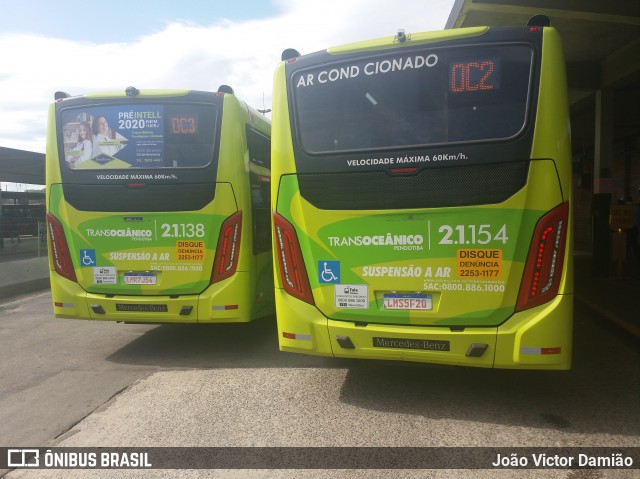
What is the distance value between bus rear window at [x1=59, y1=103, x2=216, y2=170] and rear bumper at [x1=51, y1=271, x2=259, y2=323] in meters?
1.42

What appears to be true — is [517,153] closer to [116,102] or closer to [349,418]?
[349,418]

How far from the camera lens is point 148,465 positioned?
3516 millimetres

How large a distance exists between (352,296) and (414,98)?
1701 millimetres

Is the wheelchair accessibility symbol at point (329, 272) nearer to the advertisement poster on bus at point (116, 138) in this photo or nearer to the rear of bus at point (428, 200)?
the rear of bus at point (428, 200)

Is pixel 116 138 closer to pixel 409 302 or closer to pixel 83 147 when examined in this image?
Result: pixel 83 147

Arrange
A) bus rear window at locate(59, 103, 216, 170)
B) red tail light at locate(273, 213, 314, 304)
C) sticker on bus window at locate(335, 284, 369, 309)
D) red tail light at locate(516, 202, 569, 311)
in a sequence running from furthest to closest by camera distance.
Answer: bus rear window at locate(59, 103, 216, 170)
red tail light at locate(273, 213, 314, 304)
sticker on bus window at locate(335, 284, 369, 309)
red tail light at locate(516, 202, 569, 311)

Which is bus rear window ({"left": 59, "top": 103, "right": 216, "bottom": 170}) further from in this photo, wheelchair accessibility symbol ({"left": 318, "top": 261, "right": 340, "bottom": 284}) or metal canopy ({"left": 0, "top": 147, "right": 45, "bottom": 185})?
metal canopy ({"left": 0, "top": 147, "right": 45, "bottom": 185})

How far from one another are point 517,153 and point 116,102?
4450mm

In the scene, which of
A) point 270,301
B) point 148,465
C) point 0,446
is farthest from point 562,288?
point 0,446

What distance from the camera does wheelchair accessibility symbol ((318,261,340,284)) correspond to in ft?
14.7

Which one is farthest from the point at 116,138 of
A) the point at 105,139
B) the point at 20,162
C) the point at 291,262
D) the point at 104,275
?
the point at 20,162

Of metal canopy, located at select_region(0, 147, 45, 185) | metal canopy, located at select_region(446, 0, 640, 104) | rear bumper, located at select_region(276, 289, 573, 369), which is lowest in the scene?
rear bumper, located at select_region(276, 289, 573, 369)

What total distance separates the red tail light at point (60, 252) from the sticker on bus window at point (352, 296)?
11.1 feet

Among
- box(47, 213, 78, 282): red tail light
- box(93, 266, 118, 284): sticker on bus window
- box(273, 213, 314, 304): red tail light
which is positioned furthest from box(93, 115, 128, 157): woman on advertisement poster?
box(273, 213, 314, 304): red tail light
